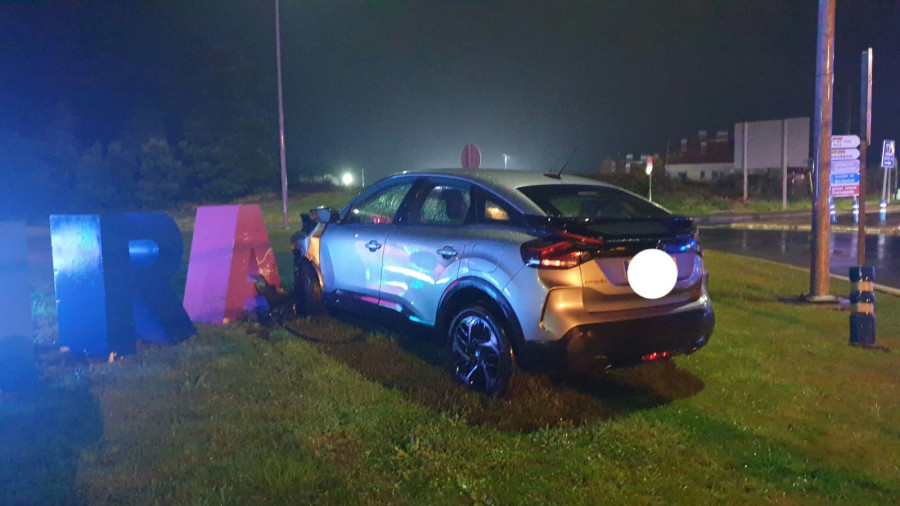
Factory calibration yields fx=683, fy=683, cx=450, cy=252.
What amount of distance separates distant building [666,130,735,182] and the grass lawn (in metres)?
71.2

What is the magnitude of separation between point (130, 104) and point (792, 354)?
5182 centimetres

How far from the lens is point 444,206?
18.1 feet

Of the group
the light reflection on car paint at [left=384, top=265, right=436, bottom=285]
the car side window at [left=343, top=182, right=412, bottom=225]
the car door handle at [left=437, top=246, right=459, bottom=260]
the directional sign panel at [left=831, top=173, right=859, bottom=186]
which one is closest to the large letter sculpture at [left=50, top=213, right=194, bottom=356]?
the car side window at [left=343, top=182, right=412, bottom=225]

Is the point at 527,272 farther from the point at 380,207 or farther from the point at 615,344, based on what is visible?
the point at 380,207

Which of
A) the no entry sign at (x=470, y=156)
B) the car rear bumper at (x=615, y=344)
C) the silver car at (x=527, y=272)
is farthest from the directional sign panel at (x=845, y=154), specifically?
the car rear bumper at (x=615, y=344)

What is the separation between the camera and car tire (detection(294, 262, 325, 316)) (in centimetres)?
697

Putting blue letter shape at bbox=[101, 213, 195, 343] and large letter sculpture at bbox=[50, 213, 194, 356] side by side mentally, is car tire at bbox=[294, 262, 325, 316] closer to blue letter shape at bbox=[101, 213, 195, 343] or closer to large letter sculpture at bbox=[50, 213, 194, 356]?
blue letter shape at bbox=[101, 213, 195, 343]

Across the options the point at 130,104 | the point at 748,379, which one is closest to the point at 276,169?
the point at 130,104

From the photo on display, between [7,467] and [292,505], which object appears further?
[7,467]

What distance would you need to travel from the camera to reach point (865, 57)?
34.2 feet

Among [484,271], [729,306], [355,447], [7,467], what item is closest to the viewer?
[7,467]

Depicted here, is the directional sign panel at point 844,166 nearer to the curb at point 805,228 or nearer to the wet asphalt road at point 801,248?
the wet asphalt road at point 801,248

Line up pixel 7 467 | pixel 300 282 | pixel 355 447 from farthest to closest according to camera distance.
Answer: pixel 300 282 < pixel 355 447 < pixel 7 467

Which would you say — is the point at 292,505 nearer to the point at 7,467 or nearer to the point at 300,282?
the point at 7,467
